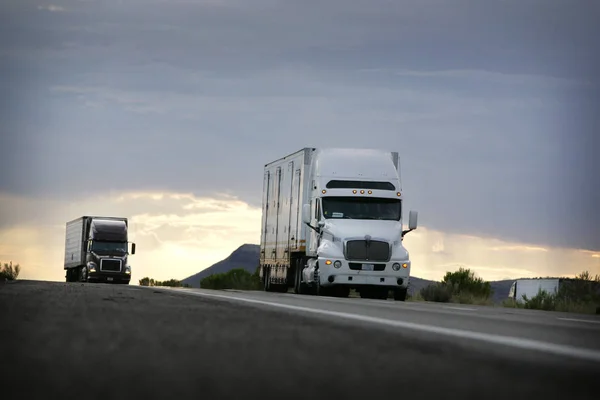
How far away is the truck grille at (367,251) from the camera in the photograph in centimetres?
3272

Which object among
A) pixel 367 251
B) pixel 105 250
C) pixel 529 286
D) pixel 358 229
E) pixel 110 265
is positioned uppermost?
pixel 358 229

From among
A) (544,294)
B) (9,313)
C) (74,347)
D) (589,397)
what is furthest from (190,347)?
(544,294)

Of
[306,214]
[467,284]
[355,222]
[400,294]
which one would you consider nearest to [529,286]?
[467,284]

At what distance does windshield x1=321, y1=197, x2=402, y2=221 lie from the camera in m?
32.8

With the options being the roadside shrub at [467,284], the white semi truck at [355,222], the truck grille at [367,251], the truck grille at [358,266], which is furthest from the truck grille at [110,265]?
the truck grille at [367,251]

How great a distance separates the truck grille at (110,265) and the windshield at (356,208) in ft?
85.8

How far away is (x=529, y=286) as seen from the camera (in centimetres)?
4706

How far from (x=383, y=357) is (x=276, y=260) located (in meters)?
32.4

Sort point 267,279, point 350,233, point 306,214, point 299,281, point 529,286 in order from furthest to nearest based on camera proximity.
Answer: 1. point 529,286
2. point 267,279
3. point 299,281
4. point 306,214
5. point 350,233

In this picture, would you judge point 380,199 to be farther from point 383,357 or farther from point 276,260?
point 383,357

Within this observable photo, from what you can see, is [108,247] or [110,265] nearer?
[110,265]

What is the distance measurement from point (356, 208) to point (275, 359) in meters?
26.2

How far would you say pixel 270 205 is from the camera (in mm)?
40875

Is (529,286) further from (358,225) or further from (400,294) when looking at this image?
(358,225)
